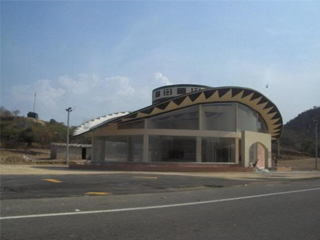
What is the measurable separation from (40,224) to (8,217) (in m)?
1.00

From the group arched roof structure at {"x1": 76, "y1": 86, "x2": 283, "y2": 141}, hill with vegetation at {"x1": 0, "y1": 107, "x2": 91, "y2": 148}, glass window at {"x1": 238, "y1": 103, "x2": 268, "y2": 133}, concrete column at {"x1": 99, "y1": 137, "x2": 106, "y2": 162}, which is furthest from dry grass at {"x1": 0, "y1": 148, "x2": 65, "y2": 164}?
glass window at {"x1": 238, "y1": 103, "x2": 268, "y2": 133}

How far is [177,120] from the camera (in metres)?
33.3

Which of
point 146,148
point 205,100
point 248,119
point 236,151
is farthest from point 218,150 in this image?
point 146,148

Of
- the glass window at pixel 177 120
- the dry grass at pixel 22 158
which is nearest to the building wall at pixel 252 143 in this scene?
the glass window at pixel 177 120

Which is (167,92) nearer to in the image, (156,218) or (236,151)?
(236,151)

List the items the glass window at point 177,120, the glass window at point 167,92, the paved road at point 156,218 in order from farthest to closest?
the glass window at point 167,92
the glass window at point 177,120
the paved road at point 156,218

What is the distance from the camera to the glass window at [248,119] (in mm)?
35875

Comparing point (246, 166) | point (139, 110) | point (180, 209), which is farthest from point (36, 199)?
point (246, 166)

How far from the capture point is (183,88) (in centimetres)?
4184

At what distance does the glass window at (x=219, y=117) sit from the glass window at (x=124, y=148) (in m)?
6.36

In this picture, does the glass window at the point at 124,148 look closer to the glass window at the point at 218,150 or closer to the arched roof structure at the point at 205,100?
the arched roof structure at the point at 205,100

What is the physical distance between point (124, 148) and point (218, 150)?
28.7ft

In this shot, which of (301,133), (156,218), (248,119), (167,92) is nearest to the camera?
(156,218)

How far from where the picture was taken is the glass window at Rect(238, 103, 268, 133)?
35875mm
